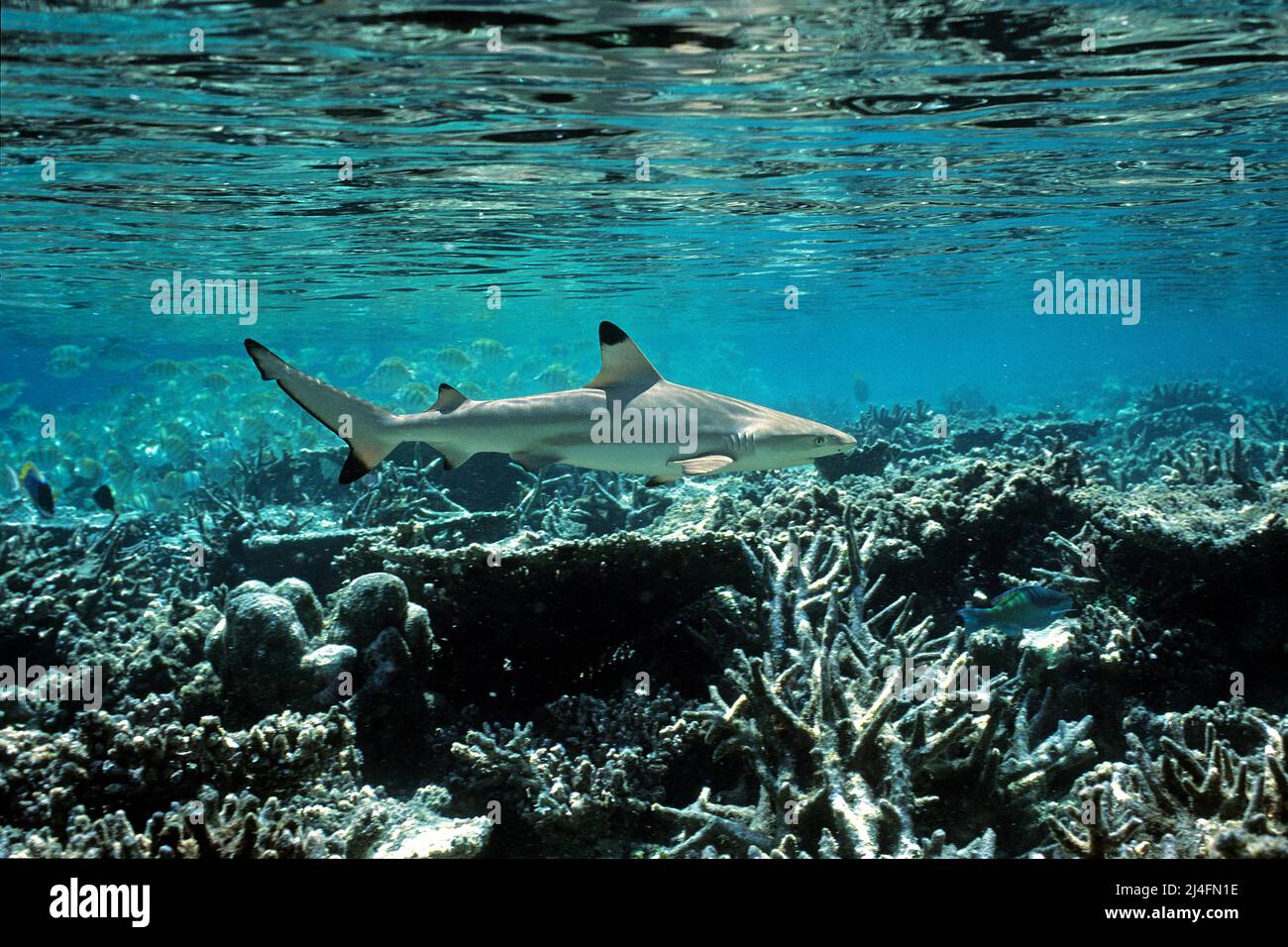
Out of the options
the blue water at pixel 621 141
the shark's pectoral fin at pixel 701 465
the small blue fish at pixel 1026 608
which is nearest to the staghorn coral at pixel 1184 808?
the small blue fish at pixel 1026 608

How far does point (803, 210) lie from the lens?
19344 mm

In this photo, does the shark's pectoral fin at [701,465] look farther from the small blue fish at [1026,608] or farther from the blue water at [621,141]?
the blue water at [621,141]

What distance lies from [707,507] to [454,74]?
6.36 metres

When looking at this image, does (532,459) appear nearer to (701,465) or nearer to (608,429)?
(608,429)

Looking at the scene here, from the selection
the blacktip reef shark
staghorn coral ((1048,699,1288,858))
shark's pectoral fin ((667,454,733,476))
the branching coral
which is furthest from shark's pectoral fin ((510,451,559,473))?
staghorn coral ((1048,699,1288,858))

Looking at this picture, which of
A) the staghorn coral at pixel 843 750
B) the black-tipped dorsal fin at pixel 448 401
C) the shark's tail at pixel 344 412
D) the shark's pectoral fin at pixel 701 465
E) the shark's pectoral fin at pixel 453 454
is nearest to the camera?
the staghorn coral at pixel 843 750

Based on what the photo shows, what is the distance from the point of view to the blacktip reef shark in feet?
19.4

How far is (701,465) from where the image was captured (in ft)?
18.8

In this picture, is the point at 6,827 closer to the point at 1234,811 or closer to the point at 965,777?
the point at 965,777

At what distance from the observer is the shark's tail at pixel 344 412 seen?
5.51 m

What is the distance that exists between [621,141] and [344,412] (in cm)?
859

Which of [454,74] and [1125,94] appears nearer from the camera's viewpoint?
[454,74]

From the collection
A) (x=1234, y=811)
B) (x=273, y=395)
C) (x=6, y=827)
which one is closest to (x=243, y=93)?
(x=6, y=827)

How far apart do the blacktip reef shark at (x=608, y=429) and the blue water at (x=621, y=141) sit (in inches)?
172
